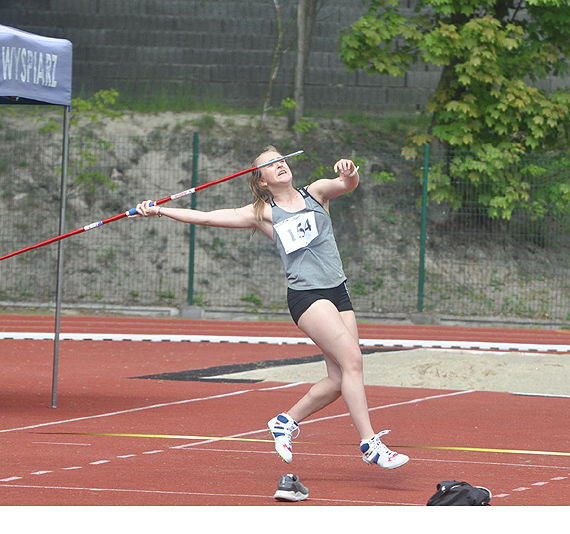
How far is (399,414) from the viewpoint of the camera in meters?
9.24

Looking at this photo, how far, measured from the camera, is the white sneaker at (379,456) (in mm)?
6141

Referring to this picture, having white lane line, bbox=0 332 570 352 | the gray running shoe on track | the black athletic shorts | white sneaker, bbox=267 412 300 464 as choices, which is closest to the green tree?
white lane line, bbox=0 332 570 352

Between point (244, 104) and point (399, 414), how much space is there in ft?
50.9

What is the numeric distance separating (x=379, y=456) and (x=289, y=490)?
65 centimetres

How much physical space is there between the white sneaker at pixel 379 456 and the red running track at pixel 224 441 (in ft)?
0.50

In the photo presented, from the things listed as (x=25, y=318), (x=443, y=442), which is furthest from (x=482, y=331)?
(x=443, y=442)

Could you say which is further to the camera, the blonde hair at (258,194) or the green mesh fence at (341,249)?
the green mesh fence at (341,249)

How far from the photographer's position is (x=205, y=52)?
2386 cm

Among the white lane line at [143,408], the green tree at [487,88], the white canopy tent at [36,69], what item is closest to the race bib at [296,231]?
the white canopy tent at [36,69]

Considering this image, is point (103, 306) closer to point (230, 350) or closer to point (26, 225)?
point (26, 225)

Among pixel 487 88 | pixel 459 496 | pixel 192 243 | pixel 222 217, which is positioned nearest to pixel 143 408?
pixel 222 217

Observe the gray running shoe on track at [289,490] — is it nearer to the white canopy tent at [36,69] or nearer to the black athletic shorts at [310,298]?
the black athletic shorts at [310,298]

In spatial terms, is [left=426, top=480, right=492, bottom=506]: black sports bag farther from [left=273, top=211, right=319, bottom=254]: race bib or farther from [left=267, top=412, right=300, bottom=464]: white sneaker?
[left=273, top=211, right=319, bottom=254]: race bib

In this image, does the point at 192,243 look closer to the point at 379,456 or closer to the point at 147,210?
the point at 147,210
